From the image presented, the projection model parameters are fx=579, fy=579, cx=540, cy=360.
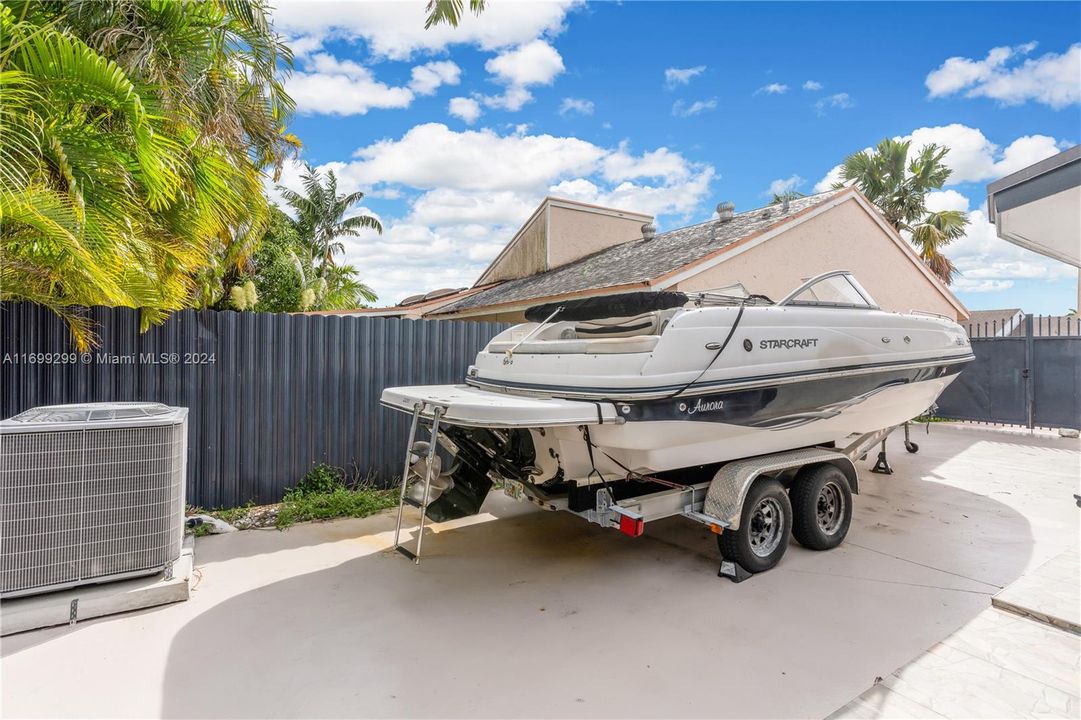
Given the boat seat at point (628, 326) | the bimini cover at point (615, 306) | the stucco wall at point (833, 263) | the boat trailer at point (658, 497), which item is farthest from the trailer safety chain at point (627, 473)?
the stucco wall at point (833, 263)

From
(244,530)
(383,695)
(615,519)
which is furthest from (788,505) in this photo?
(244,530)

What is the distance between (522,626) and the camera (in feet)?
12.6

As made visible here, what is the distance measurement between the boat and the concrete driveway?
769 mm

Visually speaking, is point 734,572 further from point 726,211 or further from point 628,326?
point 726,211

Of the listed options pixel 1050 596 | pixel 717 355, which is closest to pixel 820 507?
pixel 1050 596

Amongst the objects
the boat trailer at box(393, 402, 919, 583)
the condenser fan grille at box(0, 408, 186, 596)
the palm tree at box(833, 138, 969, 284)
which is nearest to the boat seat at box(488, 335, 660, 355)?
the boat trailer at box(393, 402, 919, 583)

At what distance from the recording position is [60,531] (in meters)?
3.73

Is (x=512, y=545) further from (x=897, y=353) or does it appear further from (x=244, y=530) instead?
(x=897, y=353)

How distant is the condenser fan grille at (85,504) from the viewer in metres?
3.62

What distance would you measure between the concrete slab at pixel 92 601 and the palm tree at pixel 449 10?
261 inches

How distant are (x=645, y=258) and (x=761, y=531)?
7.99m

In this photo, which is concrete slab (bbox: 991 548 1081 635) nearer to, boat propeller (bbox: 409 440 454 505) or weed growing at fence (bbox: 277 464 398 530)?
boat propeller (bbox: 409 440 454 505)

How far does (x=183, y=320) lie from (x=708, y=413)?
5114mm

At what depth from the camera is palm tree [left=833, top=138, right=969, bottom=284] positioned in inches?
675
